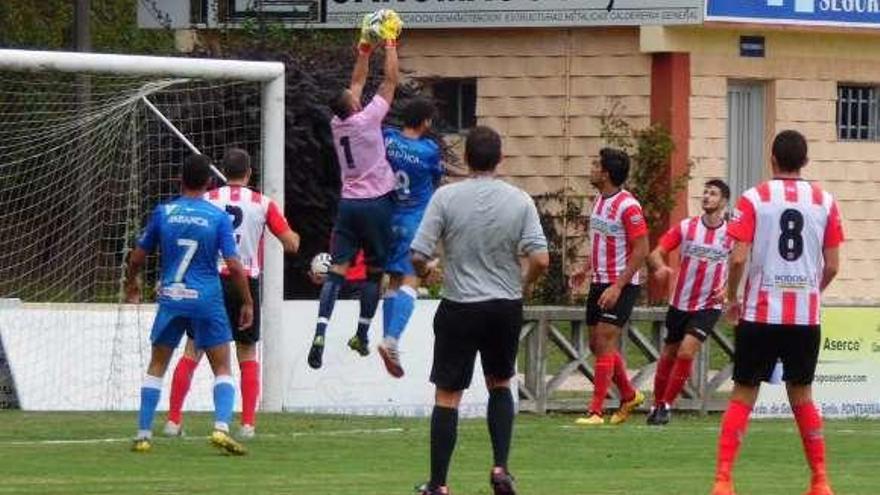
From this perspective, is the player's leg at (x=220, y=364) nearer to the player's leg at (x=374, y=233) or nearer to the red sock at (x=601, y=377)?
the player's leg at (x=374, y=233)

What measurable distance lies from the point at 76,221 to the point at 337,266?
3875 millimetres

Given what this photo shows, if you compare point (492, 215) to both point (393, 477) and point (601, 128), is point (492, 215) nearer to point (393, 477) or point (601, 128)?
point (393, 477)

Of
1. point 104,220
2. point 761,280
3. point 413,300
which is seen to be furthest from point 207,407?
point 761,280

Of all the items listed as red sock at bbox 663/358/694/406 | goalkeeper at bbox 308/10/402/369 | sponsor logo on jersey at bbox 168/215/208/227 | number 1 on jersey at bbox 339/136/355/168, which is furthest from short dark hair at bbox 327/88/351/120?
red sock at bbox 663/358/694/406

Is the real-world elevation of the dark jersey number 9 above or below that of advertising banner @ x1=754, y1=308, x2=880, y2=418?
above

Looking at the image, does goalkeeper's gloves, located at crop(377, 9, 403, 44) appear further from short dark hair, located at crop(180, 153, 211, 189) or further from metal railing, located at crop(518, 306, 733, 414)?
metal railing, located at crop(518, 306, 733, 414)

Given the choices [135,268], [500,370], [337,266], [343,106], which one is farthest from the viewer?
[337,266]

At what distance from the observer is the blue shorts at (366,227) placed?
18.9 metres

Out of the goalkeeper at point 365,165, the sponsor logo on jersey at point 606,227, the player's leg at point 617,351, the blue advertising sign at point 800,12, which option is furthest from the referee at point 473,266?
the blue advertising sign at point 800,12

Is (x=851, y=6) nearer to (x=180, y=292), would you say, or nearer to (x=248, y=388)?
(x=248, y=388)

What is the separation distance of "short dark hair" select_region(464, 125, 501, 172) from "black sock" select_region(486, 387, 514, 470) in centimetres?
131

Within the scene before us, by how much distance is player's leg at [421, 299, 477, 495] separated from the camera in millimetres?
13664

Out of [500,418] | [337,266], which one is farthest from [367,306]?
[500,418]

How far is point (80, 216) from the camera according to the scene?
22.3m
